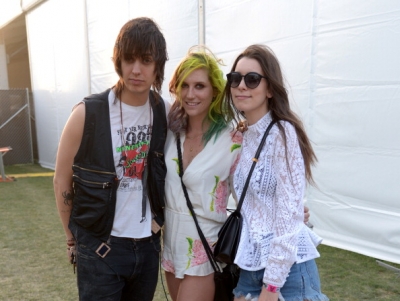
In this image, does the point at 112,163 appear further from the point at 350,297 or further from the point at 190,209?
the point at 350,297

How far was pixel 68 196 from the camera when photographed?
1.91 metres

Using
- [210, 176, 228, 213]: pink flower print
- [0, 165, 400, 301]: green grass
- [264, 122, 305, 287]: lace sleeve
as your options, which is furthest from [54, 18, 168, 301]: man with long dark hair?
[0, 165, 400, 301]: green grass

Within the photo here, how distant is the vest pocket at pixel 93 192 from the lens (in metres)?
1.78

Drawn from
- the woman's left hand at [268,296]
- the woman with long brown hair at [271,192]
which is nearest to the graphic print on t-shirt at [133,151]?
the woman with long brown hair at [271,192]

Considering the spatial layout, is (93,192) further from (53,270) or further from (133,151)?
(53,270)

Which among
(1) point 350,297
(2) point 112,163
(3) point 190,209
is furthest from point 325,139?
(2) point 112,163

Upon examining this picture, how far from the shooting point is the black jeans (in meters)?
1.83

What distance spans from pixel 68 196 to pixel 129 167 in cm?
34

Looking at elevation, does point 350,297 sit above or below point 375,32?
below

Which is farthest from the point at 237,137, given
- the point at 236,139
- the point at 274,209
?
the point at 274,209

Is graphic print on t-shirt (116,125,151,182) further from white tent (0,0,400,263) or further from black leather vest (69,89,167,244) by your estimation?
white tent (0,0,400,263)

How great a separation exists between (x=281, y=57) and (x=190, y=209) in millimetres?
3416

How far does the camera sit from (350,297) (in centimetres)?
327

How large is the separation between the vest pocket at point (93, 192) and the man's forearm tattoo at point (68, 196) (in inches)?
4.1
